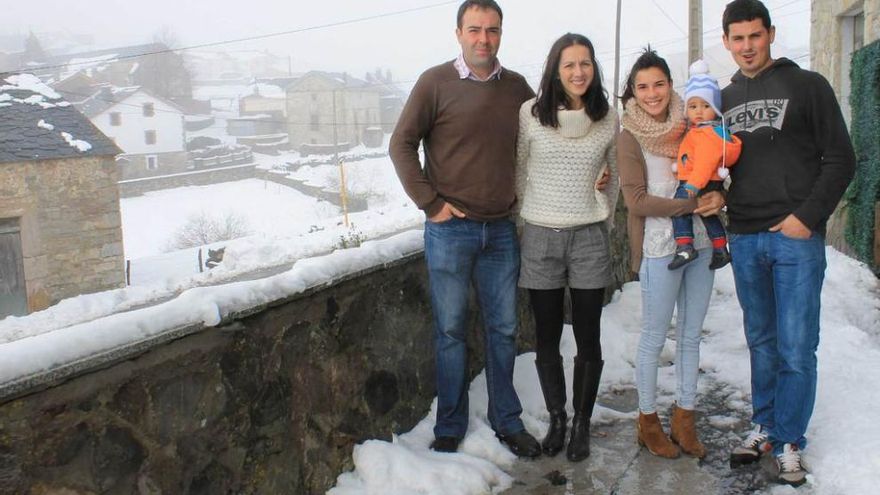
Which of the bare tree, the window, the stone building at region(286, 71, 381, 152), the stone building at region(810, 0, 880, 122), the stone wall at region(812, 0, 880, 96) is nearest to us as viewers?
the stone wall at region(812, 0, 880, 96)

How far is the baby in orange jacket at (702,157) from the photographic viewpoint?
296 centimetres

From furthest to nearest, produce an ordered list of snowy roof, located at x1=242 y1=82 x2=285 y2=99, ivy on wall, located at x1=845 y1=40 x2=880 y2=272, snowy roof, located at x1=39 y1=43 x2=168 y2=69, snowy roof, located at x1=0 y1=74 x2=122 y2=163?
snowy roof, located at x1=39 y1=43 x2=168 y2=69, snowy roof, located at x1=242 y1=82 x2=285 y2=99, snowy roof, located at x1=0 y1=74 x2=122 y2=163, ivy on wall, located at x1=845 y1=40 x2=880 y2=272

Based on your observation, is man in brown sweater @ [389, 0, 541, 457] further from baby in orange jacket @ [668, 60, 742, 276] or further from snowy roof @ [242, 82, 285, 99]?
snowy roof @ [242, 82, 285, 99]

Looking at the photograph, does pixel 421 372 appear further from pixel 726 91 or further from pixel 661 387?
pixel 726 91

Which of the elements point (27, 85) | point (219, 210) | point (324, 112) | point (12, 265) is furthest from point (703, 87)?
point (324, 112)

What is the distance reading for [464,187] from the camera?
3.14 meters

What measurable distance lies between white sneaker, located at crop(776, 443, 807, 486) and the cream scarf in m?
1.24

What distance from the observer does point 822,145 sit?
2895 mm

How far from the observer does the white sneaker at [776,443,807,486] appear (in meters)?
2.94

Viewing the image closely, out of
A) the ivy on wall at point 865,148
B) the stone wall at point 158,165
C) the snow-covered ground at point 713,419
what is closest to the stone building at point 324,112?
the stone wall at point 158,165

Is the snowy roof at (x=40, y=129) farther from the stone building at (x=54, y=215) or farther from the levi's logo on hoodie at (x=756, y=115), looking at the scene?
the levi's logo on hoodie at (x=756, y=115)

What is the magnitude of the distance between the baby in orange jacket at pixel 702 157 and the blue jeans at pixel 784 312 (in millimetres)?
134

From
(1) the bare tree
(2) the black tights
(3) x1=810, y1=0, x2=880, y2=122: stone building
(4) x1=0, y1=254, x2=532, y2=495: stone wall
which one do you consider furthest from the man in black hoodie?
(1) the bare tree

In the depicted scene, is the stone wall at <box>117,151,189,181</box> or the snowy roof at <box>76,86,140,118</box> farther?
the snowy roof at <box>76,86,140,118</box>
